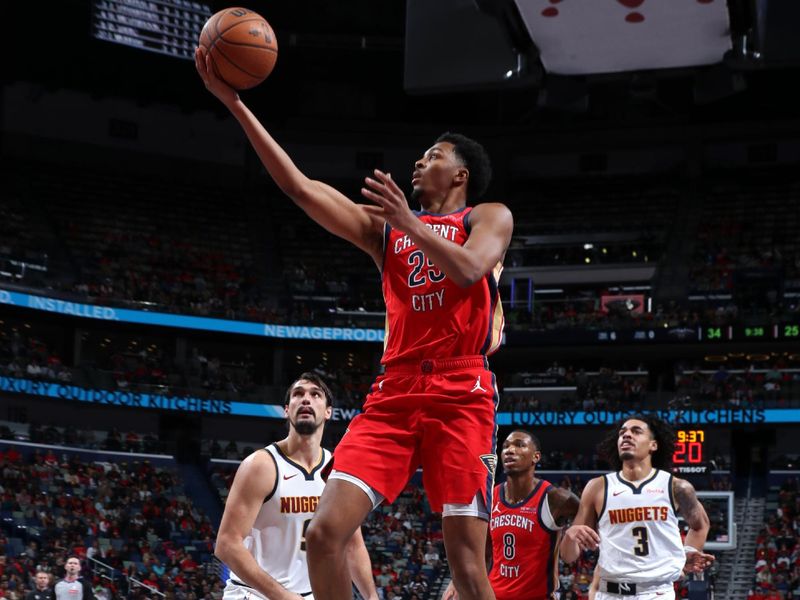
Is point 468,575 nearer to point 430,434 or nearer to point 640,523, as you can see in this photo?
point 430,434

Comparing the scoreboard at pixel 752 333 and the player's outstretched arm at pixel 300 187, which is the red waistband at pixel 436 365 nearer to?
the player's outstretched arm at pixel 300 187

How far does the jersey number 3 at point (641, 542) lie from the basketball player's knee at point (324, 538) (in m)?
4.61

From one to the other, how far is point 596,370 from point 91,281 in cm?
1573

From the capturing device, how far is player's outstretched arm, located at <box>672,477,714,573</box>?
28.0 feet

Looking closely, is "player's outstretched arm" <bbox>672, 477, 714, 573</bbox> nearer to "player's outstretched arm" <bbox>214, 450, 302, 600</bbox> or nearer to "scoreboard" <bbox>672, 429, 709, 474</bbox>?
"player's outstretched arm" <bbox>214, 450, 302, 600</bbox>

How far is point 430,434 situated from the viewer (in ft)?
15.7

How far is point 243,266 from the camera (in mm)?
37219

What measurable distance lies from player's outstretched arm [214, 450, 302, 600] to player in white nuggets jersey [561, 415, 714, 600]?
2.86 metres

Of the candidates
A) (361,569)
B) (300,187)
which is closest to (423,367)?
(300,187)

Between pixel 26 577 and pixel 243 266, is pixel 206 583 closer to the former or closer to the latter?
pixel 26 577

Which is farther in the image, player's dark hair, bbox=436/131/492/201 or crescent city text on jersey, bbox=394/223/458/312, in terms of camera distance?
player's dark hair, bbox=436/131/492/201

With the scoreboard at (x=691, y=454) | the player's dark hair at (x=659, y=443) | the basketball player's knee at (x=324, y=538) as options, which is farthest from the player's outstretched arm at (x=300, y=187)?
the scoreboard at (x=691, y=454)

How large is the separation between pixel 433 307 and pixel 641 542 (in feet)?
14.5

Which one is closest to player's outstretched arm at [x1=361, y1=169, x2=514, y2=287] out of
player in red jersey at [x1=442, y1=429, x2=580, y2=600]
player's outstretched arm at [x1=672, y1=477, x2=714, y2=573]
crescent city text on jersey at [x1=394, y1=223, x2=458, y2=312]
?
crescent city text on jersey at [x1=394, y1=223, x2=458, y2=312]
